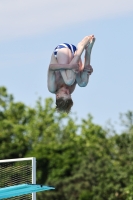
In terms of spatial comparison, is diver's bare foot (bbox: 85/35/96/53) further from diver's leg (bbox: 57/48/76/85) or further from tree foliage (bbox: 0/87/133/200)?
tree foliage (bbox: 0/87/133/200)

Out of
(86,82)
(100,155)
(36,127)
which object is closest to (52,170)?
(100,155)

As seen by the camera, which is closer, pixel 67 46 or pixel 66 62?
pixel 66 62

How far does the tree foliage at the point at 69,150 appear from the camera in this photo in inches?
Answer: 1490

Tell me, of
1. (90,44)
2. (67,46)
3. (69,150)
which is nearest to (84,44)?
(90,44)

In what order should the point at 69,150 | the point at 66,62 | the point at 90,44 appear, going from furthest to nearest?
the point at 69,150 < the point at 90,44 < the point at 66,62

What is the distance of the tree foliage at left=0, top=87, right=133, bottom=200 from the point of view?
3784 centimetres

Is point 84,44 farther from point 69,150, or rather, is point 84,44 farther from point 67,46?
point 69,150

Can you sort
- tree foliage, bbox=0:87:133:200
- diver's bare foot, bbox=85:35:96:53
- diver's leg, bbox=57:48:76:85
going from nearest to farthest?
diver's leg, bbox=57:48:76:85 < diver's bare foot, bbox=85:35:96:53 < tree foliage, bbox=0:87:133:200

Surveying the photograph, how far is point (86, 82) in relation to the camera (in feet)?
33.3

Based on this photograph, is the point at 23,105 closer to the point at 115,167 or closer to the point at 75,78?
the point at 115,167

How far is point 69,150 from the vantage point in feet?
146

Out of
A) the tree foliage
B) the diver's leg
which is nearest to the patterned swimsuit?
the diver's leg

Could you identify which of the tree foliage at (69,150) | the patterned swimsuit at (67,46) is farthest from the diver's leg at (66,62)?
the tree foliage at (69,150)

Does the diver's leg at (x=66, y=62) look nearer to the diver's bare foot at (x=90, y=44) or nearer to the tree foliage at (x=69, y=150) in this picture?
the diver's bare foot at (x=90, y=44)
